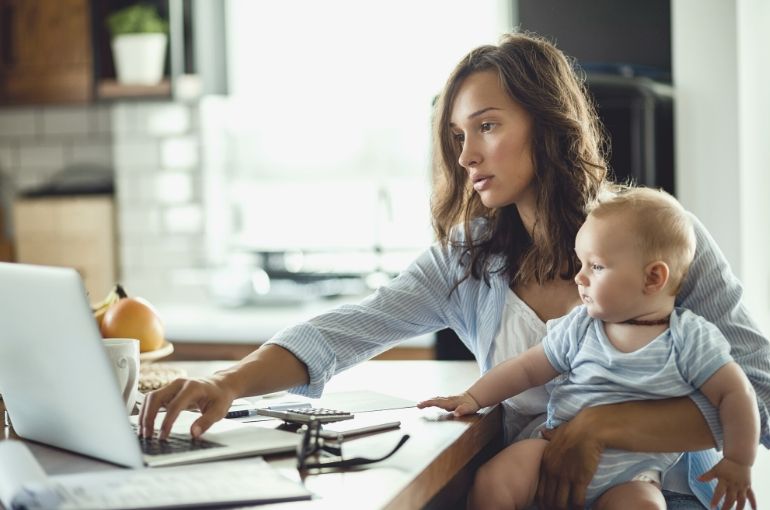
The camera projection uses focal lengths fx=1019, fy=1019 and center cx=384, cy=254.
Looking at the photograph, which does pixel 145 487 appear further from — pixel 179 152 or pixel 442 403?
pixel 179 152

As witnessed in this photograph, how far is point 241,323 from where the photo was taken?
3.66 meters

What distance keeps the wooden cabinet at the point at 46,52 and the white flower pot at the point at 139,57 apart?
14cm

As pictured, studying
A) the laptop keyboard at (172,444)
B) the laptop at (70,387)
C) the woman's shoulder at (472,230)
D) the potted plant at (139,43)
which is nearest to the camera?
the laptop at (70,387)

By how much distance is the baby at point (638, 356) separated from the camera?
144 cm

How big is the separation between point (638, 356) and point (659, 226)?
0.63ft

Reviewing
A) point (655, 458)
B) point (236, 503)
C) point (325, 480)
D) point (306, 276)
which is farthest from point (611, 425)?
point (306, 276)

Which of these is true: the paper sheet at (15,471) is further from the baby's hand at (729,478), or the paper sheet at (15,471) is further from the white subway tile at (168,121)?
the white subway tile at (168,121)

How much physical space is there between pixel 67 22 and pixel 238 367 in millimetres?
2948

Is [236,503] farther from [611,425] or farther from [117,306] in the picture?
A: [117,306]

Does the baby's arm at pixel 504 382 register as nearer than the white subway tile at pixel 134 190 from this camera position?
Yes

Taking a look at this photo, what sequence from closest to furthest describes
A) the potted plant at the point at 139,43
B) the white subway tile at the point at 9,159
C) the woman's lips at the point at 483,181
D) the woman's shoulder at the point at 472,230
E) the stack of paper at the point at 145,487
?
the stack of paper at the point at 145,487
the woman's lips at the point at 483,181
the woman's shoulder at the point at 472,230
the potted plant at the point at 139,43
the white subway tile at the point at 9,159

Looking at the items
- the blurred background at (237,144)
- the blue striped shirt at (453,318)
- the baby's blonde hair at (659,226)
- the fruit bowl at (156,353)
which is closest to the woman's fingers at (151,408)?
the blue striped shirt at (453,318)

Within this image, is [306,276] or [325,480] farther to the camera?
[306,276]

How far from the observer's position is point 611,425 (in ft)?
4.91
